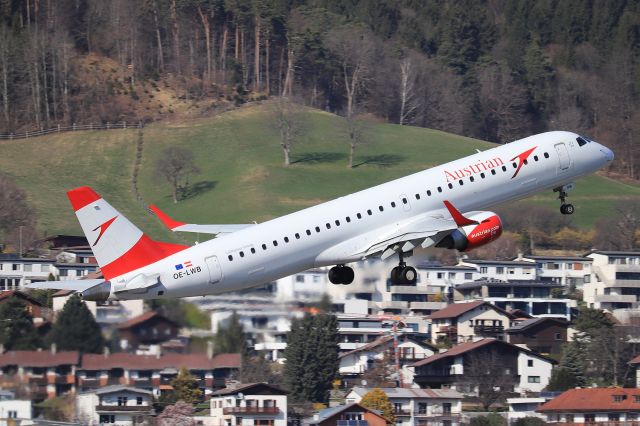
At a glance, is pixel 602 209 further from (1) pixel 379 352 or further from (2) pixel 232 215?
(1) pixel 379 352

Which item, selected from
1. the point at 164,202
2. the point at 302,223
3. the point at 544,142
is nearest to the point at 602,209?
the point at 164,202

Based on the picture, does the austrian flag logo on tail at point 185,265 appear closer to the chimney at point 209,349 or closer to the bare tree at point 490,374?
the chimney at point 209,349

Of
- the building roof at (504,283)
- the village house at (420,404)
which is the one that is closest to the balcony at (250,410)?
the village house at (420,404)

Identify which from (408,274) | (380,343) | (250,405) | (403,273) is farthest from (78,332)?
(380,343)

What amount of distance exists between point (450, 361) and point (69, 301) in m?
46.0

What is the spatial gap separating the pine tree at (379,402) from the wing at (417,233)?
978 inches

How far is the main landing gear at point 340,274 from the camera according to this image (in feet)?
234

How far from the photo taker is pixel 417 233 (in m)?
67.3

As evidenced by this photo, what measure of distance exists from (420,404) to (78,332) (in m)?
37.4

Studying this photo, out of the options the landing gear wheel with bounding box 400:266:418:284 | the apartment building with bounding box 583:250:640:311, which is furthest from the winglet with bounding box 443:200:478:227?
the apartment building with bounding box 583:250:640:311

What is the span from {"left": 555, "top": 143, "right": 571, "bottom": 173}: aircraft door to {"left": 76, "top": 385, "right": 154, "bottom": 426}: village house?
79.7ft

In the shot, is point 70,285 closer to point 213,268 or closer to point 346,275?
point 213,268

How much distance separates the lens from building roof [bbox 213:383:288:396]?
81.6 metres

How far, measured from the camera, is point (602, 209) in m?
176
